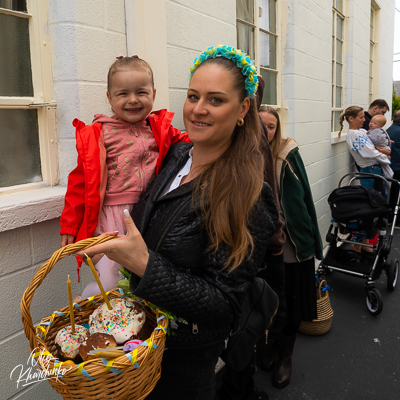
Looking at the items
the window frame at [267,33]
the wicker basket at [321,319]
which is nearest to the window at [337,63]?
the window frame at [267,33]

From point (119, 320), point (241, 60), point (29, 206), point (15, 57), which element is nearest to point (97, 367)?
point (119, 320)

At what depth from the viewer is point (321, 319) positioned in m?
3.72

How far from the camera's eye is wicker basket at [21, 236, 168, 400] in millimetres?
1123

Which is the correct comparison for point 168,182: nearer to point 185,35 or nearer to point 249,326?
point 249,326

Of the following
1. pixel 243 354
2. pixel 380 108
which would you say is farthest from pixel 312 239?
pixel 380 108

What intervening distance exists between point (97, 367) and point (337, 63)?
23.7ft

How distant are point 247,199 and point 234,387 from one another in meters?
1.73

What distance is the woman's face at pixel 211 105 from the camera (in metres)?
1.63

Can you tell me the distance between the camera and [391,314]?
421 centimetres

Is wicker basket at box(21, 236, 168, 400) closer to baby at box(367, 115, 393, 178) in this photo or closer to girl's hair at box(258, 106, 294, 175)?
girl's hair at box(258, 106, 294, 175)

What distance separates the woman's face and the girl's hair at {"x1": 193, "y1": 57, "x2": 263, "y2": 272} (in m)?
0.04

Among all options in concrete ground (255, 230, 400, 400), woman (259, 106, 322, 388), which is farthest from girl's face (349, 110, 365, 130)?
woman (259, 106, 322, 388)

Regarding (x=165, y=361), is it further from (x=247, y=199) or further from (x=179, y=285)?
(x=247, y=199)

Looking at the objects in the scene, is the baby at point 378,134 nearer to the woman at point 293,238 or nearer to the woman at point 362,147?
the woman at point 362,147
